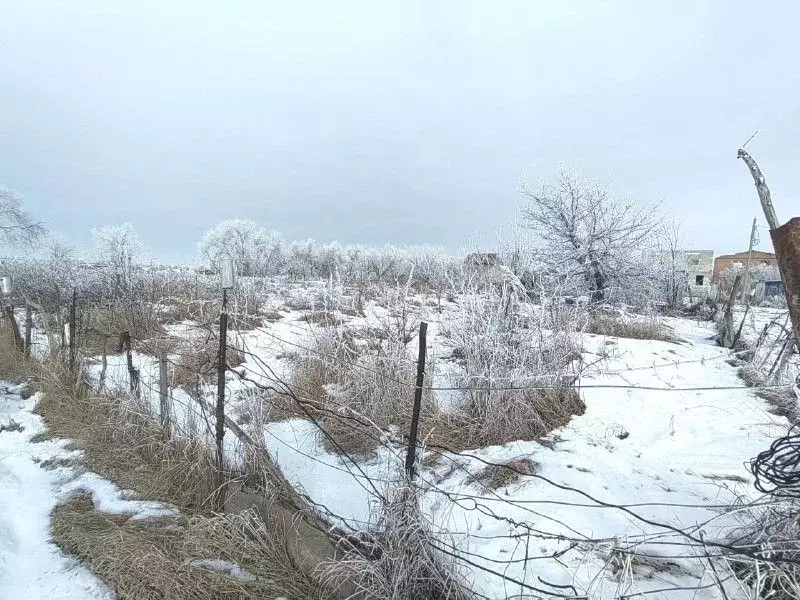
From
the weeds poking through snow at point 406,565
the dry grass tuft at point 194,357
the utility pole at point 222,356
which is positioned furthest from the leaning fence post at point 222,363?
the dry grass tuft at point 194,357

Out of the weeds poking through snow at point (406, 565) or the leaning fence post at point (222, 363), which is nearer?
the weeds poking through snow at point (406, 565)

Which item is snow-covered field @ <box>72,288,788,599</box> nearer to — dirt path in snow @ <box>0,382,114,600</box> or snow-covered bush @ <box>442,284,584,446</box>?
snow-covered bush @ <box>442,284,584,446</box>

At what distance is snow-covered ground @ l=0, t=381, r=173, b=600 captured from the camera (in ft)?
8.07

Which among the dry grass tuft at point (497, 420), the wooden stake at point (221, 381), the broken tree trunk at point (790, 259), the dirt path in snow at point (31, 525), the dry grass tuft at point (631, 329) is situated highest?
the broken tree trunk at point (790, 259)

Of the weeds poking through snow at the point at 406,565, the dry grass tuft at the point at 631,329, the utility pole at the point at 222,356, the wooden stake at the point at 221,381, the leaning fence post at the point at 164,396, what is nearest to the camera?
the weeds poking through snow at the point at 406,565

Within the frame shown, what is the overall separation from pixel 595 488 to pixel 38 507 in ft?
14.2

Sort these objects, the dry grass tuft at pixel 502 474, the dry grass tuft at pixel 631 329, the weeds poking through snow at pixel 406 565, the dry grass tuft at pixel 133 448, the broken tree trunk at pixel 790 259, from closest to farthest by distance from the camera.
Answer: the broken tree trunk at pixel 790 259 < the weeds poking through snow at pixel 406 565 < the dry grass tuft at pixel 133 448 < the dry grass tuft at pixel 502 474 < the dry grass tuft at pixel 631 329

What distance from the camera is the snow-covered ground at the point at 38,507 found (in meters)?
2.46

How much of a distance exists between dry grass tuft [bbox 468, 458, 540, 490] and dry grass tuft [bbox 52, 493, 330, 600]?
5.34 feet

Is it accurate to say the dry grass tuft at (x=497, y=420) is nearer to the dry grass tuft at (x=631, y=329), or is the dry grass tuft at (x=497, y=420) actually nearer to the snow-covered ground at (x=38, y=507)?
the snow-covered ground at (x=38, y=507)

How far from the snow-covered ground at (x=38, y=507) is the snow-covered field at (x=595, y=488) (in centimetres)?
83

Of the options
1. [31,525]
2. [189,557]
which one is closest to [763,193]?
[189,557]

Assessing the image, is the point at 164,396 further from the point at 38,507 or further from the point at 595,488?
the point at 595,488

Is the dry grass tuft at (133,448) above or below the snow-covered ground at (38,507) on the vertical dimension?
above
